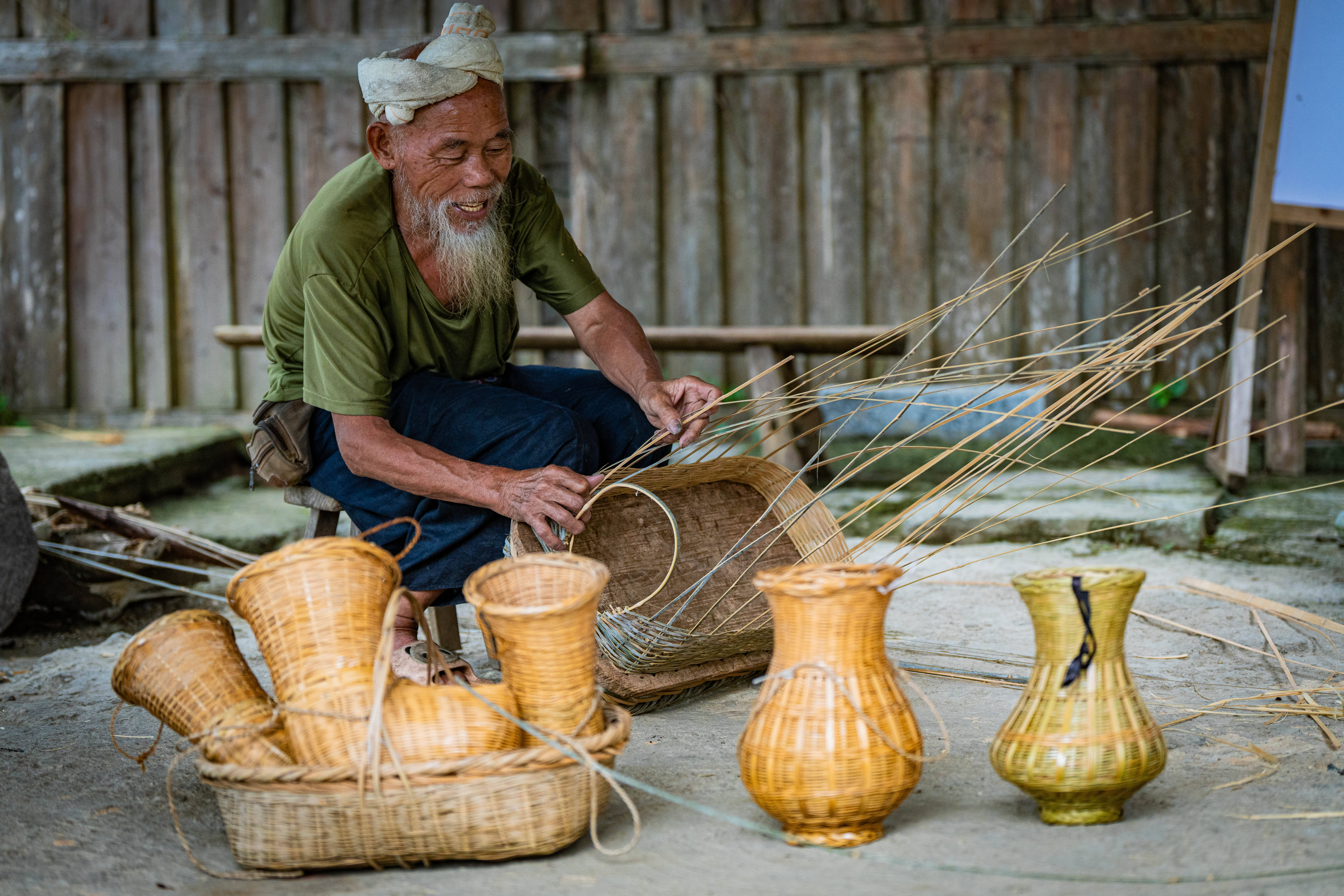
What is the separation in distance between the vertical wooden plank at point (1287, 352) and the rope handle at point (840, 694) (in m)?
→ 3.07

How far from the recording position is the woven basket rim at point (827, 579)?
1.54 metres

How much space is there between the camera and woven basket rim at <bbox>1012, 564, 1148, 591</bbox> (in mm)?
1595

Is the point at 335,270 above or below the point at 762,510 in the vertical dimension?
above

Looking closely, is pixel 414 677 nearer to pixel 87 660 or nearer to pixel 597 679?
pixel 597 679

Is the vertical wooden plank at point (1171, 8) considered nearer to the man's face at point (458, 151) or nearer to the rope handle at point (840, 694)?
the man's face at point (458, 151)

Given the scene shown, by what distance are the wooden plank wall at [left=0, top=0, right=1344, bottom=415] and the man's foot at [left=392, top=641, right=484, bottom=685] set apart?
293 centimetres

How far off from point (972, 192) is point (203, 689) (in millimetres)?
3995

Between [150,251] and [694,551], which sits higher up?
[150,251]

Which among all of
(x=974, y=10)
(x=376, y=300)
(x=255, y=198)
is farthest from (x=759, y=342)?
(x=255, y=198)

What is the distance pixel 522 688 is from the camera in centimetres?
162

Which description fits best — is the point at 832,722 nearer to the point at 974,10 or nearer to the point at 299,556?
the point at 299,556

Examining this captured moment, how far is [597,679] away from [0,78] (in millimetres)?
4262

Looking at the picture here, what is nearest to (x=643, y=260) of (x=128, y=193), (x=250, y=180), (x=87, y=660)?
(x=250, y=180)

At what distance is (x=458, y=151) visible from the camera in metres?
2.42
